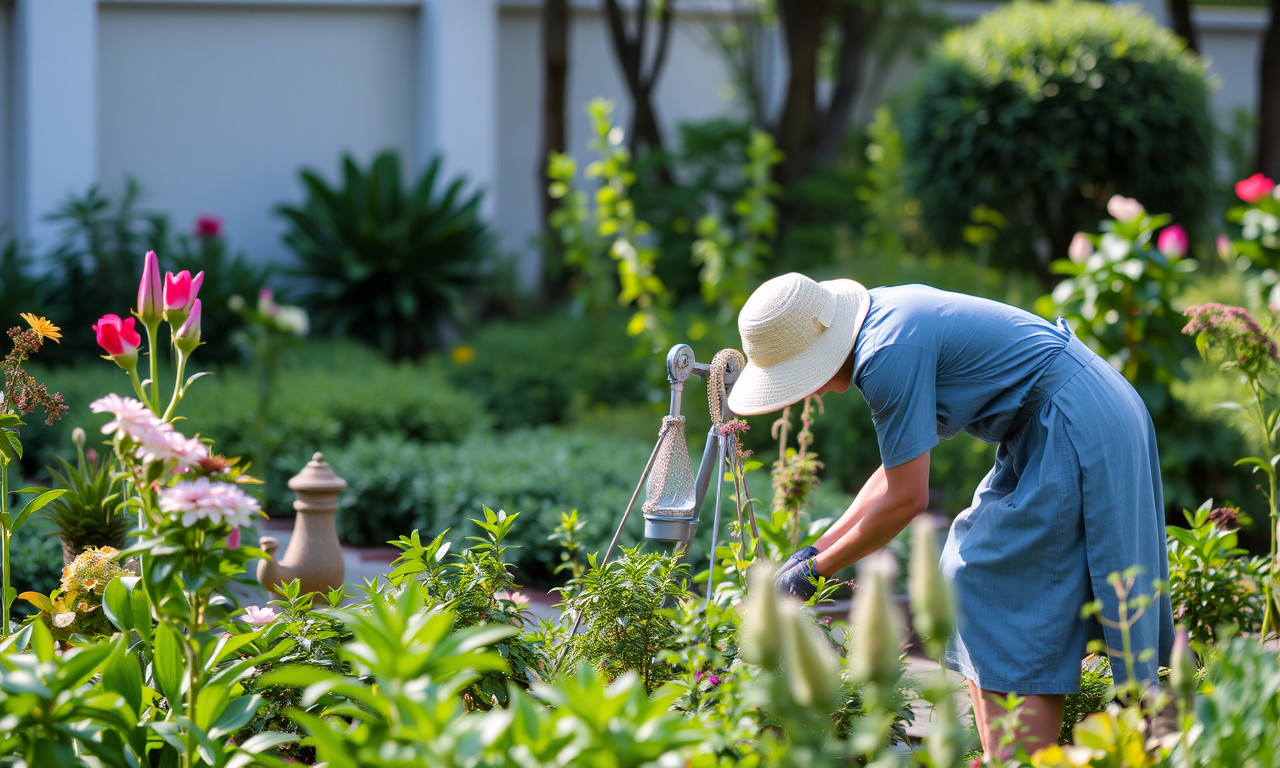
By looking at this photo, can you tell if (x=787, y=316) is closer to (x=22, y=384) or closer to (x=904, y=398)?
(x=904, y=398)

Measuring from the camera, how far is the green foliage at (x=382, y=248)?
8.30 m

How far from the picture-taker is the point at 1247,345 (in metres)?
2.40

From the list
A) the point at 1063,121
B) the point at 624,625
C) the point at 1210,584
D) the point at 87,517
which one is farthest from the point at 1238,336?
the point at 1063,121

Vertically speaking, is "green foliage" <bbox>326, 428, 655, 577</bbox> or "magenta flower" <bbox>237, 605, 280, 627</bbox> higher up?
"magenta flower" <bbox>237, 605, 280, 627</bbox>

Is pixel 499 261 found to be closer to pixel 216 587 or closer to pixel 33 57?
pixel 33 57

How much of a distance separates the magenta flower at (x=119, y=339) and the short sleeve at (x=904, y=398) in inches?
52.8

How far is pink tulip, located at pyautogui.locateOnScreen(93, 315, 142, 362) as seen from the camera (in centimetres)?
192

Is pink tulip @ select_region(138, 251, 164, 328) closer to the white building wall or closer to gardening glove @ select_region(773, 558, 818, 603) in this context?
gardening glove @ select_region(773, 558, 818, 603)

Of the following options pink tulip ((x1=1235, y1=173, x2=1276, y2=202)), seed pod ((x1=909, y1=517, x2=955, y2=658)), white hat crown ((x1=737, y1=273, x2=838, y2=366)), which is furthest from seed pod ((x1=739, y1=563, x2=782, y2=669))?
pink tulip ((x1=1235, y1=173, x2=1276, y2=202))

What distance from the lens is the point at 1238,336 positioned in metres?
2.40

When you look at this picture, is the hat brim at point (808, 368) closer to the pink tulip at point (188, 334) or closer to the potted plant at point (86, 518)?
the pink tulip at point (188, 334)

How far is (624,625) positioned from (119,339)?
1068 mm

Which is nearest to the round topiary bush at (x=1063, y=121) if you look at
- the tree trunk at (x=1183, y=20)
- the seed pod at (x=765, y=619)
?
the tree trunk at (x=1183, y=20)

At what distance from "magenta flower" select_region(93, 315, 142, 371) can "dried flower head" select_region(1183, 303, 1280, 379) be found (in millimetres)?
2198
